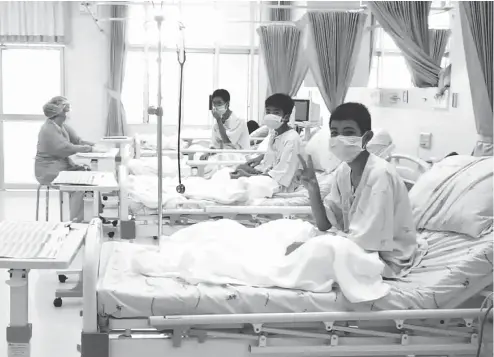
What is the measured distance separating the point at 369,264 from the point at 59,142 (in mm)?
4042

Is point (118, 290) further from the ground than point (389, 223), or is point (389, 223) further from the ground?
point (389, 223)

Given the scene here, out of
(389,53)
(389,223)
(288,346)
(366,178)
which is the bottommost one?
(288,346)

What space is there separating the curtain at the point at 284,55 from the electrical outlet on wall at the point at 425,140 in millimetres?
3500

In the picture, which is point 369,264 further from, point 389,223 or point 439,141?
point 439,141

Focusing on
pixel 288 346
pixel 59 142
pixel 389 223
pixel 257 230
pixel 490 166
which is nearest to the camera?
pixel 288 346

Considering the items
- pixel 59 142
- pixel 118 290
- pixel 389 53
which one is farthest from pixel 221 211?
pixel 389 53

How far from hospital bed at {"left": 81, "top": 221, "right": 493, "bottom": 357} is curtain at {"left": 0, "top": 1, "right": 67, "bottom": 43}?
723cm

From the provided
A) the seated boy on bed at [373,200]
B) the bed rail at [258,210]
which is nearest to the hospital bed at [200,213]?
the bed rail at [258,210]

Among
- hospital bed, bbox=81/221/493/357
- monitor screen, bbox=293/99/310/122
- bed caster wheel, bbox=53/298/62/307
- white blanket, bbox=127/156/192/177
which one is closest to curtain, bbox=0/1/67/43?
white blanket, bbox=127/156/192/177

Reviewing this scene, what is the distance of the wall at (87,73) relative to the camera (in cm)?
925

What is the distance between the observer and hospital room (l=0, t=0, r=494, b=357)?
2.40m

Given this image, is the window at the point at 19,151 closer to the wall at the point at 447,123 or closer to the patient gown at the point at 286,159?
the patient gown at the point at 286,159

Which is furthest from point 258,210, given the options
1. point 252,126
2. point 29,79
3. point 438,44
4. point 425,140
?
point 29,79

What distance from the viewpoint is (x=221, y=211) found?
13.8ft
